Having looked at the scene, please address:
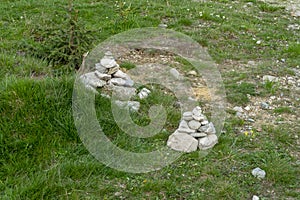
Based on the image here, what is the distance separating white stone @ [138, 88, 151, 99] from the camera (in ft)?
17.1

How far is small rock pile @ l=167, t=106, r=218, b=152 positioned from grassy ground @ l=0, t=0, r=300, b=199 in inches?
4.8

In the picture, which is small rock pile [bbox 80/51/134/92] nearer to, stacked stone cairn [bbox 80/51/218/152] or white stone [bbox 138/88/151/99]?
stacked stone cairn [bbox 80/51/218/152]

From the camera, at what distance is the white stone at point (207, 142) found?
4.44 metres

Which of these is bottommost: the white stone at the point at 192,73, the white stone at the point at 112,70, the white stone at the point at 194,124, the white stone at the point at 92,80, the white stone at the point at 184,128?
the white stone at the point at 192,73

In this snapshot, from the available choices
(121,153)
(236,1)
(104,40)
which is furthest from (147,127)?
(236,1)

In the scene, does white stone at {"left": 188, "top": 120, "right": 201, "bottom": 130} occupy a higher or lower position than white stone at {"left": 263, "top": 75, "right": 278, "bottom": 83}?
higher

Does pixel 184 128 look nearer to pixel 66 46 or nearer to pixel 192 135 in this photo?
pixel 192 135

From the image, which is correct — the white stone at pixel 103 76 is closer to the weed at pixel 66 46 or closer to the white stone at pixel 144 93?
the white stone at pixel 144 93

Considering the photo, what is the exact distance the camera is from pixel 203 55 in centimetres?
679

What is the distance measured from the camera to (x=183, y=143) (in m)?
4.41

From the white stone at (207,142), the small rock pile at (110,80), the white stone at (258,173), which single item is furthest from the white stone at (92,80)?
the white stone at (258,173)

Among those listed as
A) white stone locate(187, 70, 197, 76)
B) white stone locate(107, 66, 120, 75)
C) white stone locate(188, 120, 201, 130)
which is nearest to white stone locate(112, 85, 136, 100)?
white stone locate(107, 66, 120, 75)

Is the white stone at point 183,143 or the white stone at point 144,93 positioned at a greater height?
the white stone at point 144,93

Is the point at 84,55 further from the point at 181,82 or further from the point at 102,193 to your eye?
the point at 102,193
